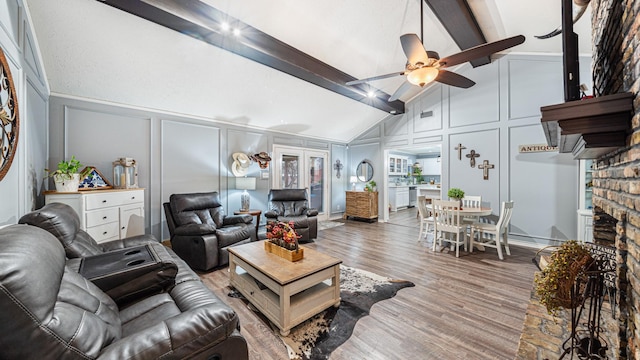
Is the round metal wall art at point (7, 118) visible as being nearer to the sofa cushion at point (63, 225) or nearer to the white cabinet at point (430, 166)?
the sofa cushion at point (63, 225)

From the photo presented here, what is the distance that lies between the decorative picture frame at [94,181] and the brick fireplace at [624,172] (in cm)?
508

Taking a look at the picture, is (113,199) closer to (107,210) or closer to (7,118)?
(107,210)

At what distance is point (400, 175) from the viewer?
9.28 m

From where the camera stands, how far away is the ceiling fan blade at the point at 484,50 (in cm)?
210

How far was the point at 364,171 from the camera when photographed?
287 inches

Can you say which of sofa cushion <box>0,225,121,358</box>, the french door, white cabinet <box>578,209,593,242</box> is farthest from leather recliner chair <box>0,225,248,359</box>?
white cabinet <box>578,209,593,242</box>

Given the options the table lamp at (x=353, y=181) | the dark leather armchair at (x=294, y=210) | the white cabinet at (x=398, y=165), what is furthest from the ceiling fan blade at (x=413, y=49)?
the white cabinet at (x=398, y=165)

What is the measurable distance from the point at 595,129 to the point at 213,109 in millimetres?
4943

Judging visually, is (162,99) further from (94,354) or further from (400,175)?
(400,175)

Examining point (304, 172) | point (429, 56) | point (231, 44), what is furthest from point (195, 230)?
point (304, 172)

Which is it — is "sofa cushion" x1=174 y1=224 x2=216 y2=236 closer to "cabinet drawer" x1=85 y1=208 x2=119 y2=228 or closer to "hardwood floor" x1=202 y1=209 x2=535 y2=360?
"hardwood floor" x1=202 y1=209 x2=535 y2=360

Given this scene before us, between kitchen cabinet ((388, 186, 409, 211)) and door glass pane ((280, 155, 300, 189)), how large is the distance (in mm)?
3607

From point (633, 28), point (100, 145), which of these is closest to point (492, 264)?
point (633, 28)

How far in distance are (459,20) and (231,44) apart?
10.1 ft
